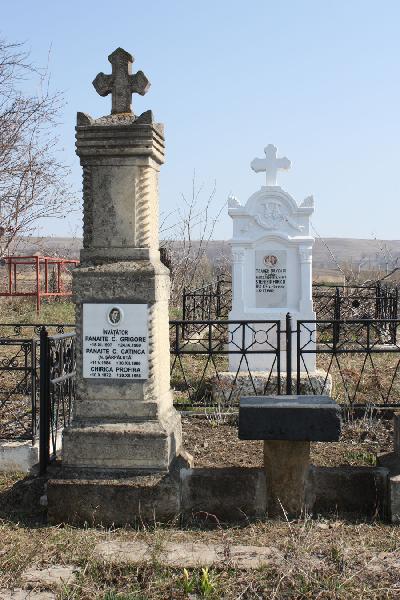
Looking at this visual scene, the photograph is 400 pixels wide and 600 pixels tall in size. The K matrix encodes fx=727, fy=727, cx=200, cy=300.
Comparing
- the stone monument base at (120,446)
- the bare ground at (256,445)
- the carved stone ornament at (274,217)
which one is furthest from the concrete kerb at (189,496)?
the carved stone ornament at (274,217)

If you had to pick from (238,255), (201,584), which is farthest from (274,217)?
(201,584)

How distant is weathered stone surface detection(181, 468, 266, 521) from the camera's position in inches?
204

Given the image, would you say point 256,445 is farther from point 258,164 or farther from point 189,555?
point 258,164

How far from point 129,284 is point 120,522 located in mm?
1703

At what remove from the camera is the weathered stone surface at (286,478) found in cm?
515

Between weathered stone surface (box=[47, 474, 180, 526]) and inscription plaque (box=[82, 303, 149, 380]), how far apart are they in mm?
785

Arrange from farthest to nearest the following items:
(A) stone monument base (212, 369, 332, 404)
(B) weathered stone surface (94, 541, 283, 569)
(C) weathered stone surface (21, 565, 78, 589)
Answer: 1. (A) stone monument base (212, 369, 332, 404)
2. (B) weathered stone surface (94, 541, 283, 569)
3. (C) weathered stone surface (21, 565, 78, 589)

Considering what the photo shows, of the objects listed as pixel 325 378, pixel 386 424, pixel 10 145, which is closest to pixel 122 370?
pixel 386 424

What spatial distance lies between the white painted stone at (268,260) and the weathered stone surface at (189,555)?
6.05 meters

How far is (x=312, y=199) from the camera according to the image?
417 inches

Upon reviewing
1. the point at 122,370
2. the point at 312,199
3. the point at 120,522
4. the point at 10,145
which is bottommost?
the point at 120,522

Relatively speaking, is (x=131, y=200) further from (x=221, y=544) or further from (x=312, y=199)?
(x=312, y=199)

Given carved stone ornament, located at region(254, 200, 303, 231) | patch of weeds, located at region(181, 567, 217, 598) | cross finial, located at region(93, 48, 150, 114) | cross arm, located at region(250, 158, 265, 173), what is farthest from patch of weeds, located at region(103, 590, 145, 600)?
cross arm, located at region(250, 158, 265, 173)

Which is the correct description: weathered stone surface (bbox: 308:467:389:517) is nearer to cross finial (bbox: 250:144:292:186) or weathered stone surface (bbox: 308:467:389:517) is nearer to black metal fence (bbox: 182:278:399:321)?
cross finial (bbox: 250:144:292:186)
